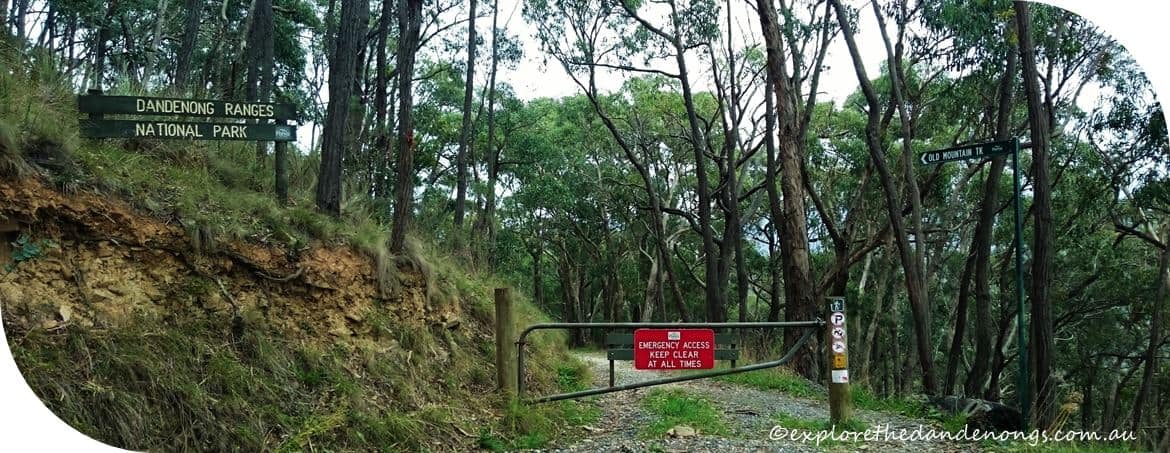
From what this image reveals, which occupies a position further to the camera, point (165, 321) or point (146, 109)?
point (146, 109)

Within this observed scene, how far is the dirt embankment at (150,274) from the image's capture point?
14.7ft

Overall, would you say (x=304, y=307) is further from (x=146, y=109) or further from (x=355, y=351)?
(x=146, y=109)

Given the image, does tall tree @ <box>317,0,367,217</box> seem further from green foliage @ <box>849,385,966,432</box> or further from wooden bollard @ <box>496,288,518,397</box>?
green foliage @ <box>849,385,966,432</box>

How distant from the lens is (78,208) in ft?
15.7

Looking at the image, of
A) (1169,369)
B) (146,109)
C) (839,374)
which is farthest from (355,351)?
(1169,369)

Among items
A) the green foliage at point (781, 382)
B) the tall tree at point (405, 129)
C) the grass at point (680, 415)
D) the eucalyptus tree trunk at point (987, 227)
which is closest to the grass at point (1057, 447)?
the grass at point (680, 415)

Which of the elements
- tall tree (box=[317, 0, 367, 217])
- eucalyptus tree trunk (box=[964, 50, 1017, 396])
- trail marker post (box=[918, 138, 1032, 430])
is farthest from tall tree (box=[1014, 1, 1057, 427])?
tall tree (box=[317, 0, 367, 217])

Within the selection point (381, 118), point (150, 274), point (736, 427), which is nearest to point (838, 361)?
point (736, 427)

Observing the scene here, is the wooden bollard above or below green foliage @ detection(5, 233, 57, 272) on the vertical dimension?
below

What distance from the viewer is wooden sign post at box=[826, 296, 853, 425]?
6.07 metres

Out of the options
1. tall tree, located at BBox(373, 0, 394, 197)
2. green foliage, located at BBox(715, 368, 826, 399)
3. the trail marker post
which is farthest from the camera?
tall tree, located at BBox(373, 0, 394, 197)

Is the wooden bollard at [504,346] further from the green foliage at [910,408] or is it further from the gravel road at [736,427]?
the green foliage at [910,408]

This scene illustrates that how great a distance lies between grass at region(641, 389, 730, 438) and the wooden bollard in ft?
3.95

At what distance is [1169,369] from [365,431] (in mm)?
16541
